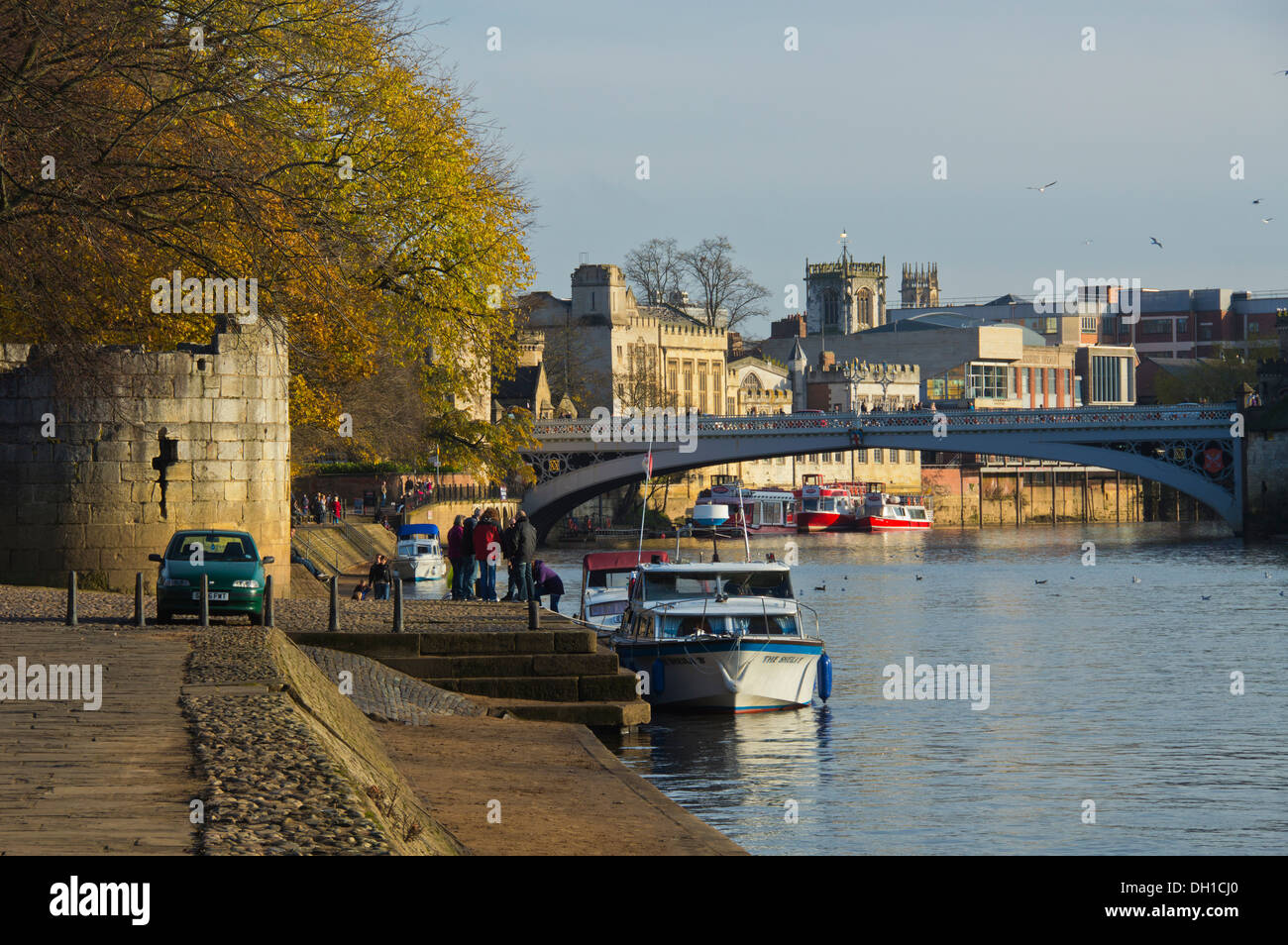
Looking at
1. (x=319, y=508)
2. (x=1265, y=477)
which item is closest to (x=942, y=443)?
(x=1265, y=477)

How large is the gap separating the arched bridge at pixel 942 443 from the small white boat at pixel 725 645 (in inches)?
2040

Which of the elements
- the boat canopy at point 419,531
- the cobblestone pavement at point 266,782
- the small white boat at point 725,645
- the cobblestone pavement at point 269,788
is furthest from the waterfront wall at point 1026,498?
the cobblestone pavement at point 269,788

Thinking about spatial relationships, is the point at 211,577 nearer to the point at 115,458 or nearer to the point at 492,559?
the point at 115,458

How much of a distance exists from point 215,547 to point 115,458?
289 cm

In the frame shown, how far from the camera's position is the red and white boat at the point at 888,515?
4626 inches

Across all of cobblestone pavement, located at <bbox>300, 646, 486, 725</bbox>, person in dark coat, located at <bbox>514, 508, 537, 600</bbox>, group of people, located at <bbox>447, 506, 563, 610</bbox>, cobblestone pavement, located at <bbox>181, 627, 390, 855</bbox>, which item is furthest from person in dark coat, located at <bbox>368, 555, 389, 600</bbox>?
cobblestone pavement, located at <bbox>181, 627, 390, 855</bbox>

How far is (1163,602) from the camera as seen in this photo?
170 ft

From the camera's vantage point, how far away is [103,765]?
1258cm

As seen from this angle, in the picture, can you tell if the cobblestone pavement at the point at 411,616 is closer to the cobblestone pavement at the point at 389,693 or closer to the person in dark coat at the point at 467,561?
the cobblestone pavement at the point at 389,693

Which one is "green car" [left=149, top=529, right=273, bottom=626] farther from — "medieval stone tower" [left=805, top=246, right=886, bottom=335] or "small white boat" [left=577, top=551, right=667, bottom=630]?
"medieval stone tower" [left=805, top=246, right=886, bottom=335]

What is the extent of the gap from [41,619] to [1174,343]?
161 m
